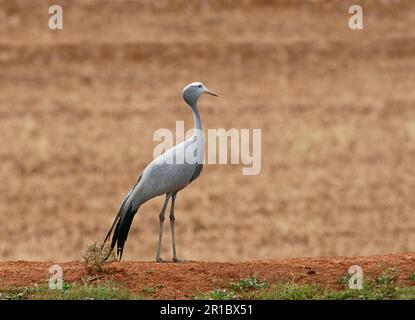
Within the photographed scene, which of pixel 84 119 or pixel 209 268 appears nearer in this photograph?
pixel 209 268

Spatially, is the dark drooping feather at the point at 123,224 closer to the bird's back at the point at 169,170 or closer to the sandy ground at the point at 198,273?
the bird's back at the point at 169,170

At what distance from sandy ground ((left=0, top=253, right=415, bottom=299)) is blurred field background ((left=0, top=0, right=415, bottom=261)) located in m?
9.49

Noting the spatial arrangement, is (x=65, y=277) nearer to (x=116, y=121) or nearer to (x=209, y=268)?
Result: (x=209, y=268)

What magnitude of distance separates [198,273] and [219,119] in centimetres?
2132

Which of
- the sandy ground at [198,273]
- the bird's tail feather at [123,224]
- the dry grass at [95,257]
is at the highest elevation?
the bird's tail feather at [123,224]

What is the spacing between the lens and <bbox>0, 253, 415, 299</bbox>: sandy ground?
37.7 ft

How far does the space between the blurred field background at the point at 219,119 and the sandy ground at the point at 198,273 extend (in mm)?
9490

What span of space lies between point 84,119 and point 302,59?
9.67 metres

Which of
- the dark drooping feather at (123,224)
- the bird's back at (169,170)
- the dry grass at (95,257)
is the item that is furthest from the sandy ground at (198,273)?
the bird's back at (169,170)

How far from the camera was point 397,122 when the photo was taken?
32.8m

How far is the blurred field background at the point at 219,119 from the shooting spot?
81.0ft
